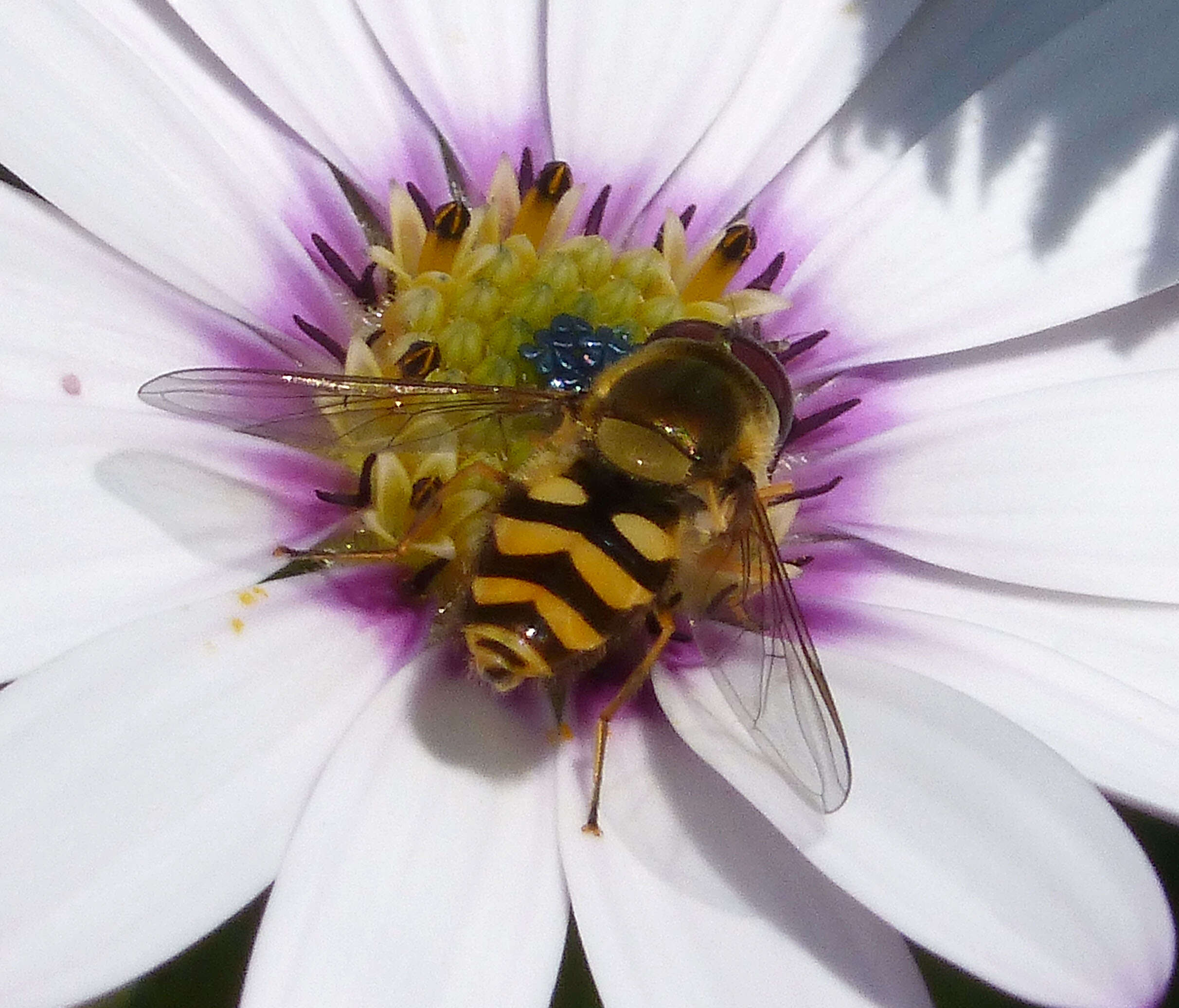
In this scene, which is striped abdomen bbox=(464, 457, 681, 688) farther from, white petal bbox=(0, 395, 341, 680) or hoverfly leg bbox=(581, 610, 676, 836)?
white petal bbox=(0, 395, 341, 680)

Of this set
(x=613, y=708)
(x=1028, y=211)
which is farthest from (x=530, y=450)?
(x=1028, y=211)

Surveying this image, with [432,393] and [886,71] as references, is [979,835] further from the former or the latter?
[886,71]

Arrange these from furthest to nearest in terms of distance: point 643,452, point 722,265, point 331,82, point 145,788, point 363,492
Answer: point 722,265 < point 331,82 < point 363,492 < point 643,452 < point 145,788

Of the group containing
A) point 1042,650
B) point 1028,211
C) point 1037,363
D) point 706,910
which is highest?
point 1028,211

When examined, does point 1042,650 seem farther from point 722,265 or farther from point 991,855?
point 722,265

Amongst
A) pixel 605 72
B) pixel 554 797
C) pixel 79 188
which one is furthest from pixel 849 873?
pixel 605 72
